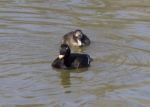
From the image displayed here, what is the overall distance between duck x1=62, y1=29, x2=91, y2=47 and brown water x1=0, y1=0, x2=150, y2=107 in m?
0.19

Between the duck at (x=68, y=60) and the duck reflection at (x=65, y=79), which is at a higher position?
the duck at (x=68, y=60)

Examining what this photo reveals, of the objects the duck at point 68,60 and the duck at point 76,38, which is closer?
the duck at point 68,60

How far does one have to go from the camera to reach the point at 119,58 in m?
Result: 13.3

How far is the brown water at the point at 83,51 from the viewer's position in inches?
434

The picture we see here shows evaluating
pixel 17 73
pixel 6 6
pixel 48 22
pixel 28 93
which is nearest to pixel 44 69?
pixel 17 73

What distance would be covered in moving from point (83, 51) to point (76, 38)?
1.38 feet

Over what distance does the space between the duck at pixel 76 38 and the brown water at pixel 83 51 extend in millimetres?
191

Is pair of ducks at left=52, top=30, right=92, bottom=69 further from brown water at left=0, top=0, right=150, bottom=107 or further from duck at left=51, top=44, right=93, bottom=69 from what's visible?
brown water at left=0, top=0, right=150, bottom=107

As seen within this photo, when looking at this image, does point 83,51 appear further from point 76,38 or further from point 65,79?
point 65,79

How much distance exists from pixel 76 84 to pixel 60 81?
41 cm

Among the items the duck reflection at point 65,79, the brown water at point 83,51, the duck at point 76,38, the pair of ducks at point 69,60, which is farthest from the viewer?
the duck at point 76,38

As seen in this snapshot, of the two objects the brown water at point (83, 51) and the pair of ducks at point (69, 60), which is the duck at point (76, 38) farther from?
the pair of ducks at point (69, 60)

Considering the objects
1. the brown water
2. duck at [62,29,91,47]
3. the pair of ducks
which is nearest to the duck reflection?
the brown water

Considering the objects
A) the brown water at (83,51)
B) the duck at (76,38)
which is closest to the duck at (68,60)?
the brown water at (83,51)
